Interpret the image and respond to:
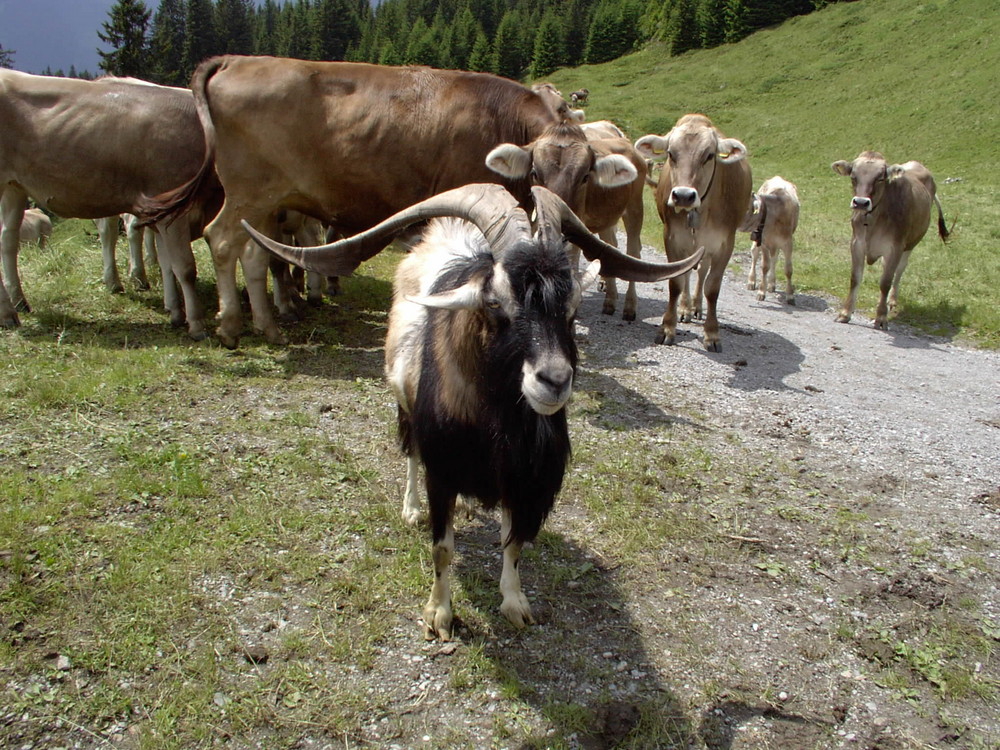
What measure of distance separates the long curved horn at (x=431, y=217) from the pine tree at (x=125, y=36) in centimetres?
4395

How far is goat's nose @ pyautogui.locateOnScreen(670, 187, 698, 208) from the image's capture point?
774 centimetres

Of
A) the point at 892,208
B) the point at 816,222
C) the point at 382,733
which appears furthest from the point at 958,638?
the point at 816,222

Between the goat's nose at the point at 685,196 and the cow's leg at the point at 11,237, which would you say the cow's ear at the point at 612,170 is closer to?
the goat's nose at the point at 685,196

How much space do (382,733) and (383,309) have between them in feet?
22.9

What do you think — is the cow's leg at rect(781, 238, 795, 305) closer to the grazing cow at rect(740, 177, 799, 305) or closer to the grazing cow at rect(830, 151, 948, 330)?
the grazing cow at rect(740, 177, 799, 305)

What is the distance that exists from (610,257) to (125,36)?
45821mm

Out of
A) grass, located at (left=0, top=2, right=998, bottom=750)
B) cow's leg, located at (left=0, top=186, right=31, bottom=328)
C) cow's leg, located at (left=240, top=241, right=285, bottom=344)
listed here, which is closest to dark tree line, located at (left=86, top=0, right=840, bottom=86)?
cow's leg, located at (left=0, top=186, right=31, bottom=328)

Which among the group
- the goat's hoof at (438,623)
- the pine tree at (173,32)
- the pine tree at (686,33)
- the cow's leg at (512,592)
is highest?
the pine tree at (686,33)

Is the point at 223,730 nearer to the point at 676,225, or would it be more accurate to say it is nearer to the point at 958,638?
the point at 958,638

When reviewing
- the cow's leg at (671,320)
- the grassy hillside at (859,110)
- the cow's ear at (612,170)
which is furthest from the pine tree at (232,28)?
the cow's ear at (612,170)

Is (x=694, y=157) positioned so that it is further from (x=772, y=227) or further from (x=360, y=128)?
(x=772, y=227)

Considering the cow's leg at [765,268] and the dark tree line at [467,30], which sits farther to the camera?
the dark tree line at [467,30]

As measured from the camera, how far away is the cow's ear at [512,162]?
21.2 ft

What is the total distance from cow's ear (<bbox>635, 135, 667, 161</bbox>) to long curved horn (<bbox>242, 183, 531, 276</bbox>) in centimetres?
612
